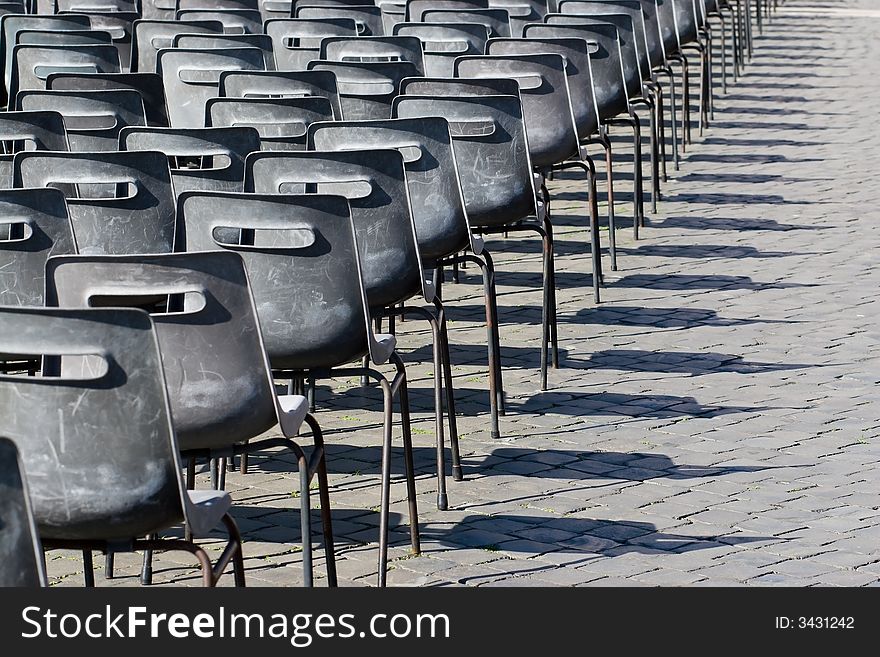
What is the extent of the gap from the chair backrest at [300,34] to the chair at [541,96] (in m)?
1.65

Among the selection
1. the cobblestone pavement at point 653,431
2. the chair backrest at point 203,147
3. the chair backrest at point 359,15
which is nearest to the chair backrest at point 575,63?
the cobblestone pavement at point 653,431

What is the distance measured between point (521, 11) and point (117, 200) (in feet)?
22.6

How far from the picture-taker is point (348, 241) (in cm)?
486

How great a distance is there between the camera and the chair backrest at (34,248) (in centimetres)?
500

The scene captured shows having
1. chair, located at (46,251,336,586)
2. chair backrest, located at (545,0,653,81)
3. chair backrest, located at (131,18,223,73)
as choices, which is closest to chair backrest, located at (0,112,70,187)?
chair, located at (46,251,336,586)

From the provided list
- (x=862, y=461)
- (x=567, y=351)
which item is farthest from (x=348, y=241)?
(x=567, y=351)

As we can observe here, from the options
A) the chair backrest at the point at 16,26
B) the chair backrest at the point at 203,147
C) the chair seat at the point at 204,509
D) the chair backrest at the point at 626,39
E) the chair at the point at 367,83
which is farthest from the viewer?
the chair backrest at the point at 626,39

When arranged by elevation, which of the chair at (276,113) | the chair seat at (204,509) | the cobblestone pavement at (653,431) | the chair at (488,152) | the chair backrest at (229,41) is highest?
the chair backrest at (229,41)

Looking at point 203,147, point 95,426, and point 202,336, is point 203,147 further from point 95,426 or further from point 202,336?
point 95,426

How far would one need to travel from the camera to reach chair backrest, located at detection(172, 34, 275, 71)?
29.5 feet

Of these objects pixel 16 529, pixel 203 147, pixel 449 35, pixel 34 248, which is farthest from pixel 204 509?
pixel 449 35

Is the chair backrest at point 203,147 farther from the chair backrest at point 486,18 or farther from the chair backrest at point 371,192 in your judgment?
the chair backrest at point 486,18
